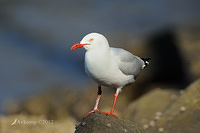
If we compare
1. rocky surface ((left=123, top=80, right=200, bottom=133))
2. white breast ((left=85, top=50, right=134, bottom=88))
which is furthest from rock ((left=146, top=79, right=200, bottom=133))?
white breast ((left=85, top=50, right=134, bottom=88))

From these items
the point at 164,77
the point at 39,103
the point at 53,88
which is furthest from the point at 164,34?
the point at 39,103

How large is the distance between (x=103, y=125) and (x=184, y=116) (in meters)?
2.98

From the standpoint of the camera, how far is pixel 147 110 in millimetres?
9156

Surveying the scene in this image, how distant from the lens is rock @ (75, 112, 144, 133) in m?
5.36

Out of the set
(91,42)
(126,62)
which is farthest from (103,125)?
(91,42)

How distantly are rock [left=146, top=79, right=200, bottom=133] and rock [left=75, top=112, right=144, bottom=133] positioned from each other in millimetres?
2146

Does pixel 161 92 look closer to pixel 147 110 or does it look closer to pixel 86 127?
pixel 147 110

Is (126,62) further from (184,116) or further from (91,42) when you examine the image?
(184,116)

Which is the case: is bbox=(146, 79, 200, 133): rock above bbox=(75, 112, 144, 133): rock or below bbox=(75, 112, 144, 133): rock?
below

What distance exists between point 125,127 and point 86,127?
0.65m

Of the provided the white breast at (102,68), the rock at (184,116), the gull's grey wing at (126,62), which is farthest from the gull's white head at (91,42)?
the rock at (184,116)

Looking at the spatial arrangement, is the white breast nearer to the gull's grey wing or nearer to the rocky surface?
the gull's grey wing

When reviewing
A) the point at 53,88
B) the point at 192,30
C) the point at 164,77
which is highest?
the point at 192,30

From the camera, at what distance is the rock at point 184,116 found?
7.39 meters
